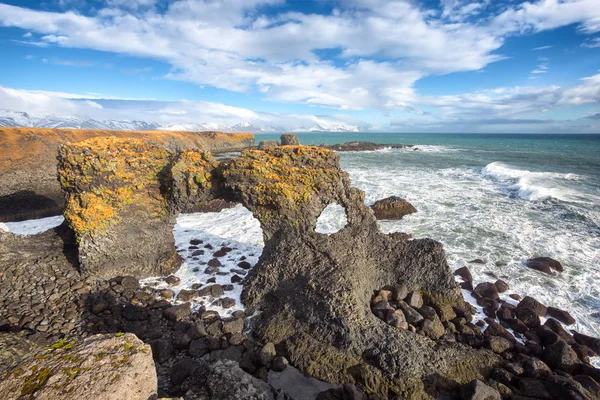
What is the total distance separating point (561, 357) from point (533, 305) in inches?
108

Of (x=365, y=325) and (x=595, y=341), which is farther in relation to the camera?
(x=595, y=341)

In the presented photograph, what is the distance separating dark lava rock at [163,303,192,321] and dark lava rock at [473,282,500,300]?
11.0m

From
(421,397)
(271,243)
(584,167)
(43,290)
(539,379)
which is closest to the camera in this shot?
(421,397)

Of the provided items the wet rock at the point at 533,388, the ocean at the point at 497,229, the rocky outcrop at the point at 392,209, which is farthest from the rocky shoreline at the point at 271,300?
the rocky outcrop at the point at 392,209

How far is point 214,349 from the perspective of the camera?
8.95m

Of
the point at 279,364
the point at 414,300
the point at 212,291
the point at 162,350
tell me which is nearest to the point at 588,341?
the point at 414,300

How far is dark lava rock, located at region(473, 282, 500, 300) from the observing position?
11.9m

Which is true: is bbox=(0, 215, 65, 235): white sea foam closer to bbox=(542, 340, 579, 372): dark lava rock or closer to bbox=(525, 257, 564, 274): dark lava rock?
bbox=(542, 340, 579, 372): dark lava rock

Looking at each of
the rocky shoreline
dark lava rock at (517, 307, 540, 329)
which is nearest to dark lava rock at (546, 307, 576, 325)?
the rocky shoreline

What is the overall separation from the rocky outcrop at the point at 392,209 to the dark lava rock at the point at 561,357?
12.6 m

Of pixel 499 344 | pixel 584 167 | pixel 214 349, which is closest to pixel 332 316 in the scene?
pixel 214 349

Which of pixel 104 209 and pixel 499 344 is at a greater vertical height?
pixel 104 209

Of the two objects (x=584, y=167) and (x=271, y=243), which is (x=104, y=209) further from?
(x=584, y=167)

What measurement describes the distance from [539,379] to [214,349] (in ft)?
29.0
